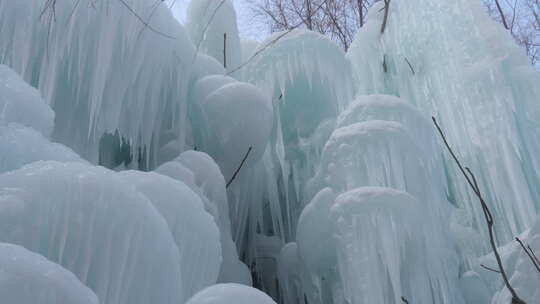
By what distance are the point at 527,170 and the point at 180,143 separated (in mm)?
2281

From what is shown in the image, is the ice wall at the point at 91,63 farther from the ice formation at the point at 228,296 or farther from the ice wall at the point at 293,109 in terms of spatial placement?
the ice formation at the point at 228,296

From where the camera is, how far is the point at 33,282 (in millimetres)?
1109

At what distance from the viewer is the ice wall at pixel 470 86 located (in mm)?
3355

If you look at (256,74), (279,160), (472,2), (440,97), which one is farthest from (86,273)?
(472,2)

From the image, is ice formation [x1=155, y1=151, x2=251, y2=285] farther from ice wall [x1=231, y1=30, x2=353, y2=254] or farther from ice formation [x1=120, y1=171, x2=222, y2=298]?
ice formation [x1=120, y1=171, x2=222, y2=298]

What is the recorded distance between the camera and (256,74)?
414cm

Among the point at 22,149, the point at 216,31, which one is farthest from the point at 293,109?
the point at 22,149

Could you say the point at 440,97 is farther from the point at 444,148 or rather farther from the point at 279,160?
the point at 279,160

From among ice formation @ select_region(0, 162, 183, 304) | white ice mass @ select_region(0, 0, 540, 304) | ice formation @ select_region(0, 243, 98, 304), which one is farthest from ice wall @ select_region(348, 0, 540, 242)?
ice formation @ select_region(0, 243, 98, 304)

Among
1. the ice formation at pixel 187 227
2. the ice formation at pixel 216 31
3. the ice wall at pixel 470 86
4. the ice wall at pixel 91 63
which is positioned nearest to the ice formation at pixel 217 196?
the ice wall at pixel 91 63

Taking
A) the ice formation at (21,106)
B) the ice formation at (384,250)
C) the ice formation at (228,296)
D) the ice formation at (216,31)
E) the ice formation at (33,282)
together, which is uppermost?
the ice formation at (216,31)

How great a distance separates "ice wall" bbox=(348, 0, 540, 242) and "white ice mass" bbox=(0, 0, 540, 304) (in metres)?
0.01

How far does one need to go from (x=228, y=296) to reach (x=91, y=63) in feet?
6.68

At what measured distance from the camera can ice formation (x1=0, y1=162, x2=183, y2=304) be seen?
4.50 feet
